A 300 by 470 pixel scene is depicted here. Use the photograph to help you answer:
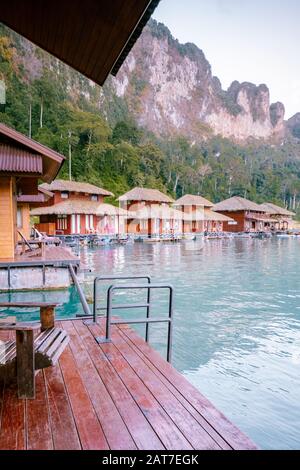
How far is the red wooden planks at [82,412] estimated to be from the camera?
224 cm

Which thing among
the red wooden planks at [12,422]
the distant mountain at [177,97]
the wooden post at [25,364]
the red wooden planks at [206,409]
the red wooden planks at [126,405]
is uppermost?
the distant mountain at [177,97]

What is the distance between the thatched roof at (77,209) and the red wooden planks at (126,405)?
29232 millimetres

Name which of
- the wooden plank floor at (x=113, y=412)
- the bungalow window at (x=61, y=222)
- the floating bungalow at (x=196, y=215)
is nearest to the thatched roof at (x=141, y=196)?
the floating bungalow at (x=196, y=215)

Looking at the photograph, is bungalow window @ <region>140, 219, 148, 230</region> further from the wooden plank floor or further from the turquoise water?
the wooden plank floor

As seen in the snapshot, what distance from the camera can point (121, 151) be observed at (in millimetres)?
49125

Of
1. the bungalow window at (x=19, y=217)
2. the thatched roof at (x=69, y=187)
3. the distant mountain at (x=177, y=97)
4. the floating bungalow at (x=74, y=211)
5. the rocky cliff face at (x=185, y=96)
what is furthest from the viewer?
the rocky cliff face at (x=185, y=96)

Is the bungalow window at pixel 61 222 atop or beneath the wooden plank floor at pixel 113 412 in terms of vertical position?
atop

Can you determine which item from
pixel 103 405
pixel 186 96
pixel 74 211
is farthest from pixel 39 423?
pixel 186 96

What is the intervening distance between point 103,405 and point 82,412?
0.18 metres

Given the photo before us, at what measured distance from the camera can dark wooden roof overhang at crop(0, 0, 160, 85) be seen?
9.41ft

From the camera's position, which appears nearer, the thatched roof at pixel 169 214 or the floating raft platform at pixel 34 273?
the floating raft platform at pixel 34 273

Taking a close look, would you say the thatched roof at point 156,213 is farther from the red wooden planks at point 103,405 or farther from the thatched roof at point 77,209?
the red wooden planks at point 103,405

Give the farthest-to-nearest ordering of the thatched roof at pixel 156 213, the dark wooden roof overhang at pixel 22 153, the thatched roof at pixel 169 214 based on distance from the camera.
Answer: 1. the thatched roof at pixel 169 214
2. the thatched roof at pixel 156 213
3. the dark wooden roof overhang at pixel 22 153

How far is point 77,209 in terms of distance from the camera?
1302 inches
